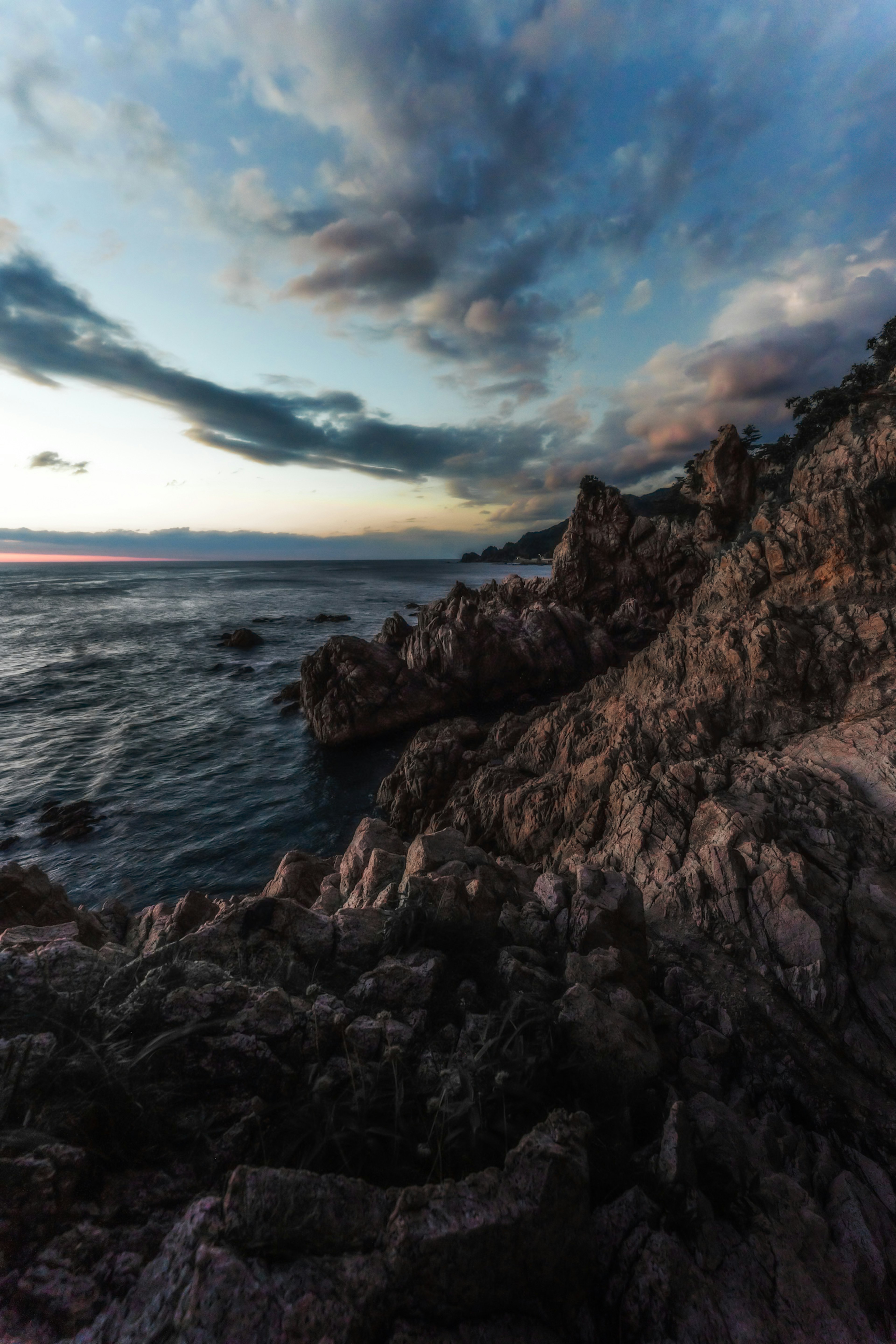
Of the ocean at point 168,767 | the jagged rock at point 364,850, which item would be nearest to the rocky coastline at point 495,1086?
the jagged rock at point 364,850

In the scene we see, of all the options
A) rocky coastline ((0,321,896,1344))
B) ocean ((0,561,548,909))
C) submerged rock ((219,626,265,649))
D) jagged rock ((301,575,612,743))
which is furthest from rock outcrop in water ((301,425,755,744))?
submerged rock ((219,626,265,649))

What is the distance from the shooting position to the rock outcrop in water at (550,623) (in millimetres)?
33781

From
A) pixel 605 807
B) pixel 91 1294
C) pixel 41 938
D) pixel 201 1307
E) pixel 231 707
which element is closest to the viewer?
pixel 201 1307

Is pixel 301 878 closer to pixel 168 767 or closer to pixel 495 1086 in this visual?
pixel 495 1086

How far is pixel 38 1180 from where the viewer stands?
2941 millimetres

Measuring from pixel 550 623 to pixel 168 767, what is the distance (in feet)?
92.7

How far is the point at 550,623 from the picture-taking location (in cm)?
4000

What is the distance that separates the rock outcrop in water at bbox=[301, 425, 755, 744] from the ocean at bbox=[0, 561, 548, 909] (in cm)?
337

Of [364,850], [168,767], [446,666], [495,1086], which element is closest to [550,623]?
[446,666]

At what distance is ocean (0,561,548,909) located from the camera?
21094 millimetres

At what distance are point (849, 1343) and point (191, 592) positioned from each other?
178 metres

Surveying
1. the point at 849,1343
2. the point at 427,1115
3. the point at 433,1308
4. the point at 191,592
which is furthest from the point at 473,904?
the point at 191,592

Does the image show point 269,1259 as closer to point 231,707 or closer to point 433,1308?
point 433,1308

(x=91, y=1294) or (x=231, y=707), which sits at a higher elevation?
(x=91, y=1294)
